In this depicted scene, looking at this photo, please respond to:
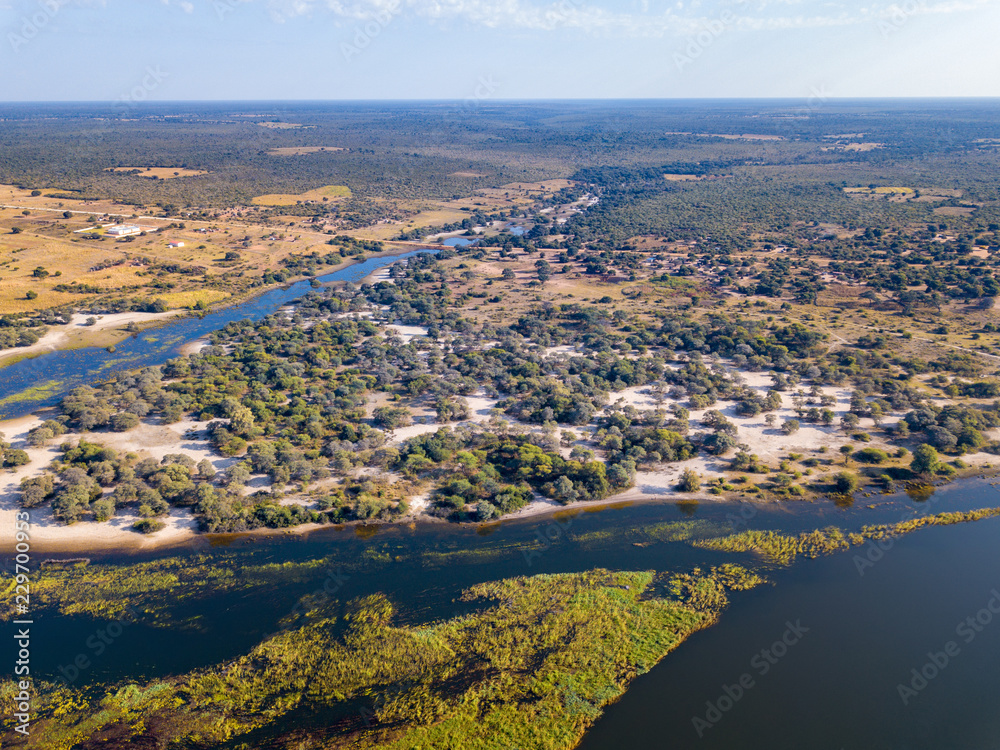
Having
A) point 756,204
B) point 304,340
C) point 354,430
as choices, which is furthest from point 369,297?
point 756,204

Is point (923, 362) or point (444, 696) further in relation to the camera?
point (923, 362)

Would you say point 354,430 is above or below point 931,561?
above

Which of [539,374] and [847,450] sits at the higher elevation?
[539,374]

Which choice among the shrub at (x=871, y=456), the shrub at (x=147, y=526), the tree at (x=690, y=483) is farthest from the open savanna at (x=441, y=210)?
the shrub at (x=871, y=456)

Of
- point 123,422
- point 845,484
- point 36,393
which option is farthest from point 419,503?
point 36,393

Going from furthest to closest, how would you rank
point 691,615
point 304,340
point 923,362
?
point 304,340 → point 923,362 → point 691,615

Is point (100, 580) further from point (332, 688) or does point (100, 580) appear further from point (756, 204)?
point (756, 204)

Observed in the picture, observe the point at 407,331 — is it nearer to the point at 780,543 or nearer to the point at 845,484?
the point at 780,543

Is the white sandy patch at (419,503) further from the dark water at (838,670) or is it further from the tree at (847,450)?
the tree at (847,450)
